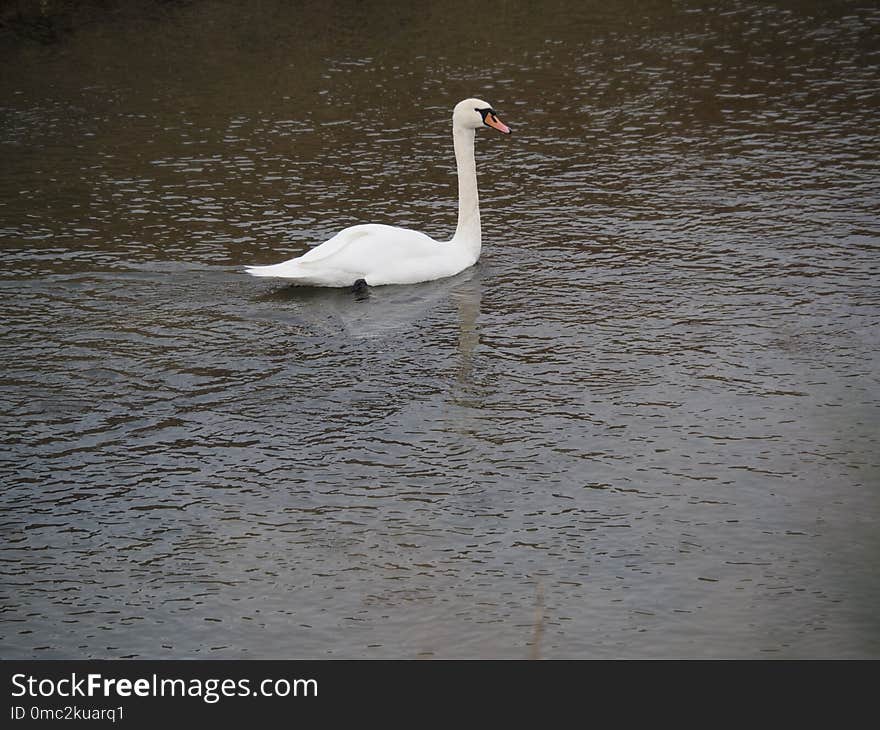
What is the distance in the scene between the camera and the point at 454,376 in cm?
943

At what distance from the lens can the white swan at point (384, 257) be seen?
1109 centimetres

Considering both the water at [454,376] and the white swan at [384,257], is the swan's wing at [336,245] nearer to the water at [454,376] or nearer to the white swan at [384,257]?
the white swan at [384,257]

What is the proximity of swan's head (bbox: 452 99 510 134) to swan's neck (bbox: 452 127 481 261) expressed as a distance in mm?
75

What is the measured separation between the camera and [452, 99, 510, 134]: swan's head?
12320 mm

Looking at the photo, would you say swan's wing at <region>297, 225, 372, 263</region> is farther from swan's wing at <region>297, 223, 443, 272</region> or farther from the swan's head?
the swan's head

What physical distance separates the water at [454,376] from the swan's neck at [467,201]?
380mm

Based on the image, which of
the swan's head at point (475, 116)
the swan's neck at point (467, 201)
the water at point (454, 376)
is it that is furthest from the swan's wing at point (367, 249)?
the swan's head at point (475, 116)

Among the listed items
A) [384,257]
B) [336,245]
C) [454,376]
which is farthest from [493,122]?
[454,376]

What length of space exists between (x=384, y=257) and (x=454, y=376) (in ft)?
7.02

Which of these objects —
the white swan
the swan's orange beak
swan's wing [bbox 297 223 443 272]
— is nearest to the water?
A: the white swan

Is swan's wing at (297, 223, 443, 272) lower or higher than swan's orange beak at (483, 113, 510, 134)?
lower

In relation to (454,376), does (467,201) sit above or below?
above

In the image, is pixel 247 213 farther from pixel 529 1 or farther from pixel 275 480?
pixel 529 1

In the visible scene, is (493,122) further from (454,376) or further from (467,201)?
(454,376)
